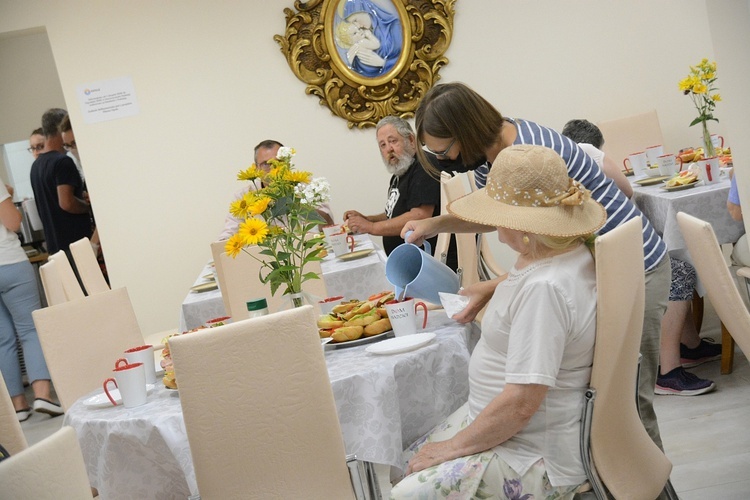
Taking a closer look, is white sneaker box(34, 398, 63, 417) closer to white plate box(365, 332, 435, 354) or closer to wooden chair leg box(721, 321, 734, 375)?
white plate box(365, 332, 435, 354)

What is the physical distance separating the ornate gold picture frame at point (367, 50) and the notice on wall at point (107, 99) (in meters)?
1.05

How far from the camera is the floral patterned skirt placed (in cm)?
182

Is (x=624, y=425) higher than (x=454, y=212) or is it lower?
lower

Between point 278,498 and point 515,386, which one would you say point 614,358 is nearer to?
point 515,386

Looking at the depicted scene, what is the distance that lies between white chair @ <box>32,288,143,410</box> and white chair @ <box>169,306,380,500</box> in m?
0.98

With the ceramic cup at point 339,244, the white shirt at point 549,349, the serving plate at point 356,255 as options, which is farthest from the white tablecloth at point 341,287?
the white shirt at point 549,349

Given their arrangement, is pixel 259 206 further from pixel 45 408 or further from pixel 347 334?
pixel 45 408

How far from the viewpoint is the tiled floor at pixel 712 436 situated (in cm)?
264

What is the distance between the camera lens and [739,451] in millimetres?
2850

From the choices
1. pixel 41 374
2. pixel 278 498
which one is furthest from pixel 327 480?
pixel 41 374

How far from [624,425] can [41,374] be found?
176 inches

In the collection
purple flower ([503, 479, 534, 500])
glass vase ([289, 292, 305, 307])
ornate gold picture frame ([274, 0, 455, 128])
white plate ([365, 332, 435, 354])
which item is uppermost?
ornate gold picture frame ([274, 0, 455, 128])

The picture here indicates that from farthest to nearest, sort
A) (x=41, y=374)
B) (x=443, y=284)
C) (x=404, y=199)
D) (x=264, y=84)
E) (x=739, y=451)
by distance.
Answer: (x=264, y=84), (x=41, y=374), (x=404, y=199), (x=739, y=451), (x=443, y=284)

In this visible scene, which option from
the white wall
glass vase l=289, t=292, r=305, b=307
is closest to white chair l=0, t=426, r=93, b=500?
glass vase l=289, t=292, r=305, b=307
